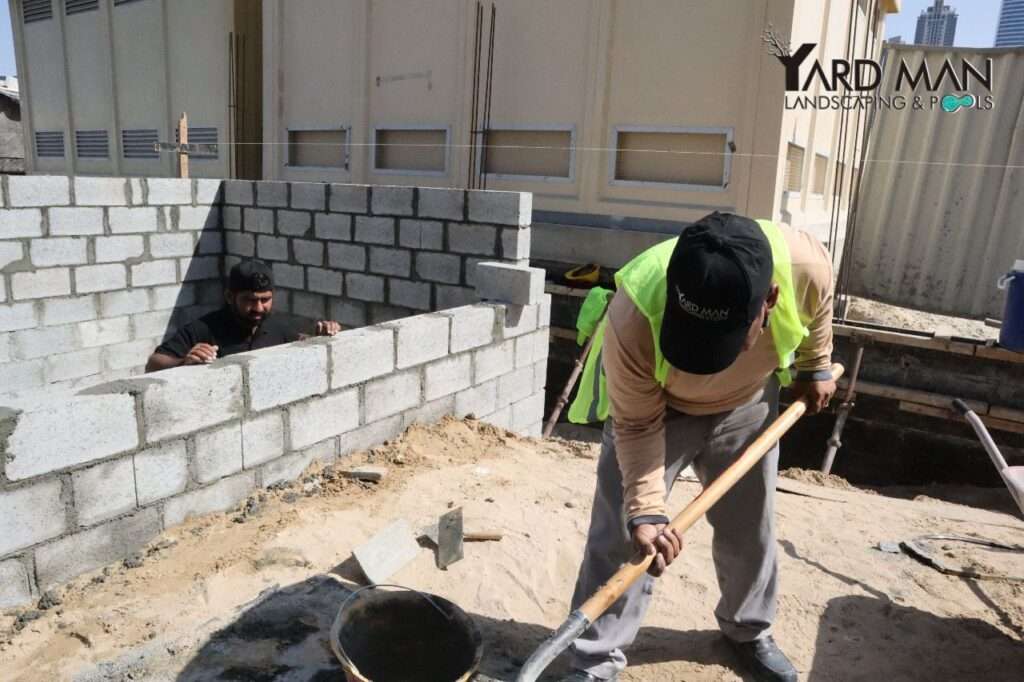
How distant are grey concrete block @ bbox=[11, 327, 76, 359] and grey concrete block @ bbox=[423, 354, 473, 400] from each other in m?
3.81

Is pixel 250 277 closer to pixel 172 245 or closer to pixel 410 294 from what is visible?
pixel 410 294

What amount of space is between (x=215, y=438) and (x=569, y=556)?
67.0 inches

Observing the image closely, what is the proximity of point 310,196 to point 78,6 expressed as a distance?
1100cm

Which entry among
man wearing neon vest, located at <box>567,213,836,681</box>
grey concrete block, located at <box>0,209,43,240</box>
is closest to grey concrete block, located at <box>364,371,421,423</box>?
man wearing neon vest, located at <box>567,213,836,681</box>

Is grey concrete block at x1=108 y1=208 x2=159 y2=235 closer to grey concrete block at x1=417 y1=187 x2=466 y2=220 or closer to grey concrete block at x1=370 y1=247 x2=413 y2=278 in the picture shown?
grey concrete block at x1=370 y1=247 x2=413 y2=278

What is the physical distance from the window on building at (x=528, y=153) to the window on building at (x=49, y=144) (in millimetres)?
10651

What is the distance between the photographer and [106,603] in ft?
8.86

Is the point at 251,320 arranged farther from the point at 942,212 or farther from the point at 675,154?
the point at 942,212

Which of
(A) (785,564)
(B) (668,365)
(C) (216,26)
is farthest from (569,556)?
(C) (216,26)

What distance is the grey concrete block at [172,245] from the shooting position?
675 centimetres

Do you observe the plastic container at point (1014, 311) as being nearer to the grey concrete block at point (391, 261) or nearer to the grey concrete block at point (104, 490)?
the grey concrete block at point (391, 261)

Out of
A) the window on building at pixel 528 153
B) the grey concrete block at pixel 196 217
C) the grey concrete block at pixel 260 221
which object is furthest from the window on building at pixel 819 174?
the grey concrete block at pixel 196 217

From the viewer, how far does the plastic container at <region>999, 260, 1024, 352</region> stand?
5.96 meters

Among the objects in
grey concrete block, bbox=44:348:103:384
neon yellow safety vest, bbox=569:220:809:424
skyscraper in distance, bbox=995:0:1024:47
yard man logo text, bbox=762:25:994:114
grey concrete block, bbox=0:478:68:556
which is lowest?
grey concrete block, bbox=44:348:103:384
